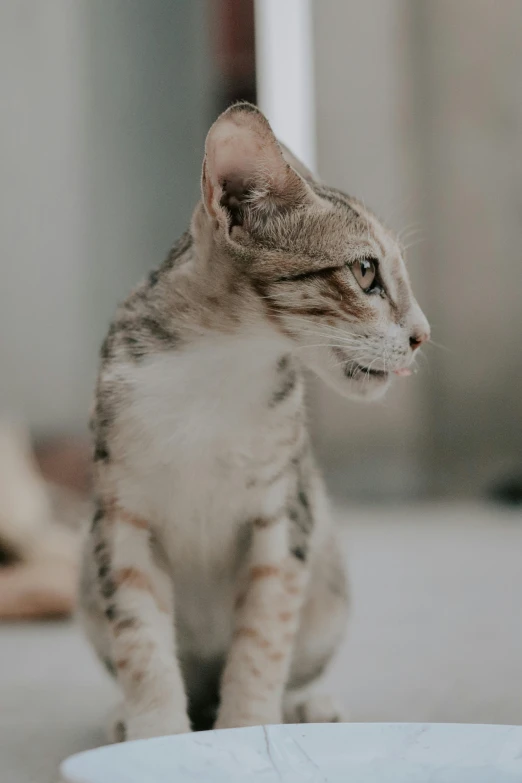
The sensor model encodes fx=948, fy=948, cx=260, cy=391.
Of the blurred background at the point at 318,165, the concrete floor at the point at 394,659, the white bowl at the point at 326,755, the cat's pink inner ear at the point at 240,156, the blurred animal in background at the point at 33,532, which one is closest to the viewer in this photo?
the white bowl at the point at 326,755

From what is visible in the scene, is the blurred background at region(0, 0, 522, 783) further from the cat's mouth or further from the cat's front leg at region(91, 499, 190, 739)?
the cat's mouth

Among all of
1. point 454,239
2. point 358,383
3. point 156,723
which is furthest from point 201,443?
point 454,239

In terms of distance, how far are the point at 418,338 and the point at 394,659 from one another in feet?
1.95

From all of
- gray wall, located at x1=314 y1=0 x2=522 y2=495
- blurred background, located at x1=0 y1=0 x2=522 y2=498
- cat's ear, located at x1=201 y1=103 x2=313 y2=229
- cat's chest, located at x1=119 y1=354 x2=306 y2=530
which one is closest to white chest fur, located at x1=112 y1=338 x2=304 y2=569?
cat's chest, located at x1=119 y1=354 x2=306 y2=530

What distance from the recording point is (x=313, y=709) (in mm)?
1050

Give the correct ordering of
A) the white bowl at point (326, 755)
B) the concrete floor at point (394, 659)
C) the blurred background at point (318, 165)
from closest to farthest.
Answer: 1. the white bowl at point (326, 755)
2. the concrete floor at point (394, 659)
3. the blurred background at point (318, 165)

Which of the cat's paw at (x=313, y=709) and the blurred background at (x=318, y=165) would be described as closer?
the cat's paw at (x=313, y=709)

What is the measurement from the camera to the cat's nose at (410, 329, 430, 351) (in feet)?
2.88

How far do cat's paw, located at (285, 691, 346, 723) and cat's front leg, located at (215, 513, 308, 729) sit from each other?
128mm

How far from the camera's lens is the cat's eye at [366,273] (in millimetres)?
876

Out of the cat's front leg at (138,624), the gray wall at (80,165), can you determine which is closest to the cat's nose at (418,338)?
the cat's front leg at (138,624)

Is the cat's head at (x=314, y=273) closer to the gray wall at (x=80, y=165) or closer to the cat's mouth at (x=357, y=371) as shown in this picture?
the cat's mouth at (x=357, y=371)

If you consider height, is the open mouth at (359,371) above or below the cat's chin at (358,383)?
above

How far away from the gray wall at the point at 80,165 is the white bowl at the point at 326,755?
0.91 metres
